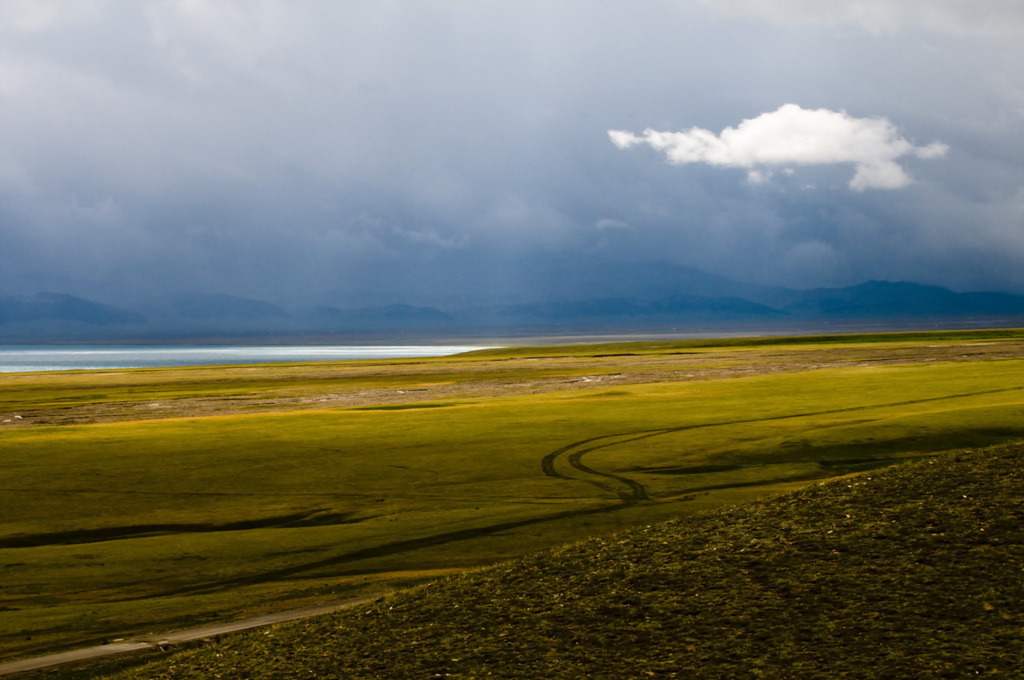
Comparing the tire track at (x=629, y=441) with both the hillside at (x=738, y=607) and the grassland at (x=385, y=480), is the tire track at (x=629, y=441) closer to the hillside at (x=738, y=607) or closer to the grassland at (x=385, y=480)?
the grassland at (x=385, y=480)

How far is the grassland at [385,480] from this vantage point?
19.3 m

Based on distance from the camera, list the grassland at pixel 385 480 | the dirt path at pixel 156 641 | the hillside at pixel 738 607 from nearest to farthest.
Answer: the hillside at pixel 738 607, the dirt path at pixel 156 641, the grassland at pixel 385 480

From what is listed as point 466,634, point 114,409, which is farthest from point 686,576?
point 114,409

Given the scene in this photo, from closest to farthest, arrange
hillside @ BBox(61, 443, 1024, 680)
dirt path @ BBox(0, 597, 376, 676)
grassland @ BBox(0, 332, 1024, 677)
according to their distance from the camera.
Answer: hillside @ BBox(61, 443, 1024, 680) → dirt path @ BBox(0, 597, 376, 676) → grassland @ BBox(0, 332, 1024, 677)

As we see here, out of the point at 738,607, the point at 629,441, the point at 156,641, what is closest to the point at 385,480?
the point at 629,441

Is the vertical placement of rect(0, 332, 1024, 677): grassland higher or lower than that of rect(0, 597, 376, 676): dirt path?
higher

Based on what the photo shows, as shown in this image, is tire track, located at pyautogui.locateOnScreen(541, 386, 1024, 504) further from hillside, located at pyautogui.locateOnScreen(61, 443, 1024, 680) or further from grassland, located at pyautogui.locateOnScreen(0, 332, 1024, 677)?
hillside, located at pyautogui.locateOnScreen(61, 443, 1024, 680)

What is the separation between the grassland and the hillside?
5.16m

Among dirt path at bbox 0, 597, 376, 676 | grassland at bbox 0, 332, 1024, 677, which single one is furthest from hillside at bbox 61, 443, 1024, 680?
grassland at bbox 0, 332, 1024, 677

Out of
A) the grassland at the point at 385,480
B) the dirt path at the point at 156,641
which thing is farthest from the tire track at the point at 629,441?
the dirt path at the point at 156,641

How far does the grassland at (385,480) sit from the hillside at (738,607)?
16.9 ft

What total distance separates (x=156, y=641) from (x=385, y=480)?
12.7 meters

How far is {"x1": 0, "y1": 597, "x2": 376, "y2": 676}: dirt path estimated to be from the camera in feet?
47.9

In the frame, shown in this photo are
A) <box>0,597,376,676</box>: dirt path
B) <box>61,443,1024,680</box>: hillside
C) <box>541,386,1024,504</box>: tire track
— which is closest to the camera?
<box>61,443,1024,680</box>: hillside
